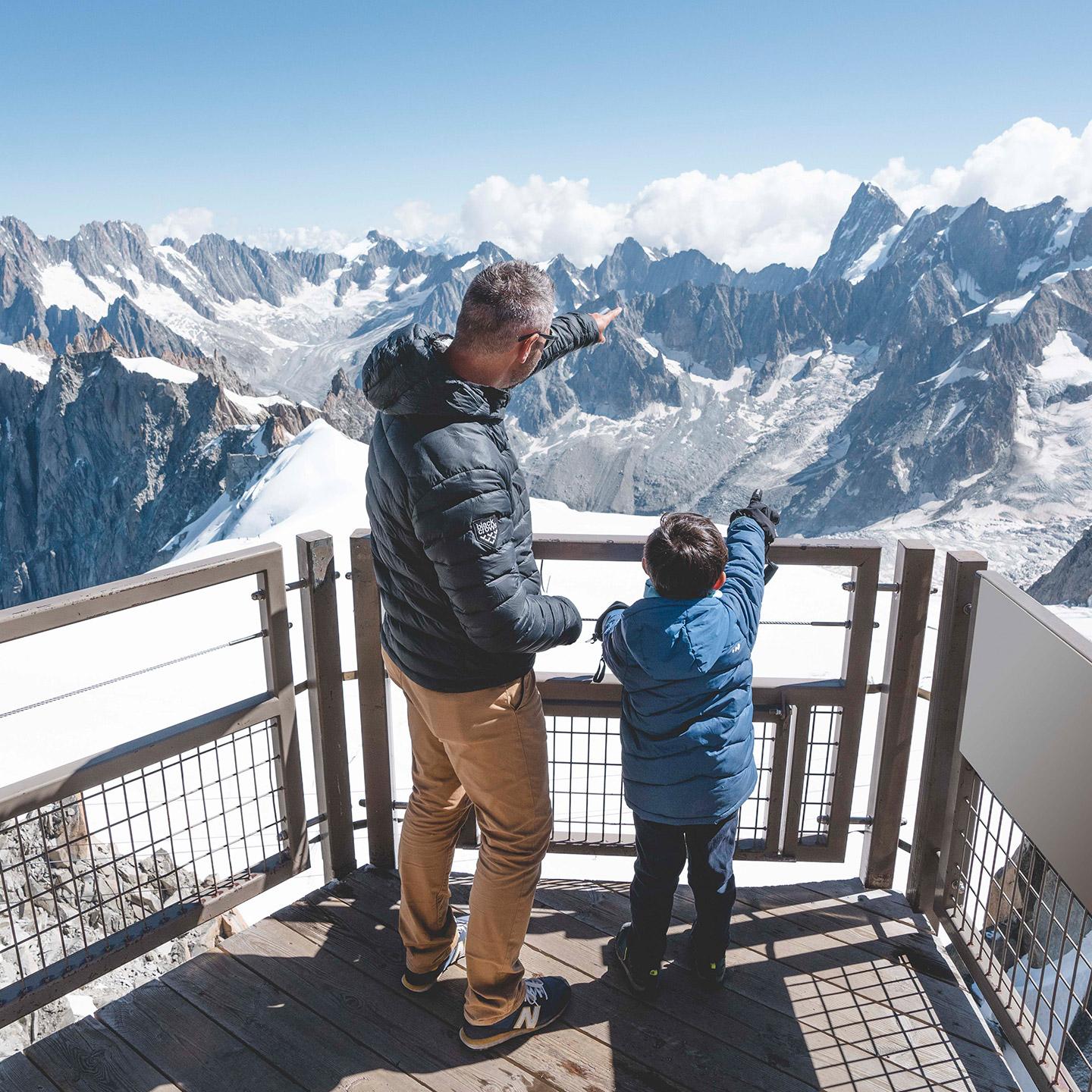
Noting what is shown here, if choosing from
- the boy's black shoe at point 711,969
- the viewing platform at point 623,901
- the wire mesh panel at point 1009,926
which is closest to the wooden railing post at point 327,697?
the viewing platform at point 623,901

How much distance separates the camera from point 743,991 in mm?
3168

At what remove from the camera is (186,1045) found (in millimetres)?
2896

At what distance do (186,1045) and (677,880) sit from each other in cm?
180

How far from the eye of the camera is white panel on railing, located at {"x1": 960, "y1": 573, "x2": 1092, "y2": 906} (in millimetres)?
2309

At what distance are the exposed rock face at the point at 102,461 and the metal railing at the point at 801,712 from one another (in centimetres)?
6281

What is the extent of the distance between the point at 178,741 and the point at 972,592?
3.01m

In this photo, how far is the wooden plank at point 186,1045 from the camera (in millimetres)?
2752

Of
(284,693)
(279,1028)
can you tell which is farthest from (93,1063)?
(284,693)

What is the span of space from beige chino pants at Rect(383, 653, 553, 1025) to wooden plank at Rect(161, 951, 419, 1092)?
1.27 ft

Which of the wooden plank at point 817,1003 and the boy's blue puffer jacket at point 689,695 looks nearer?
the boy's blue puffer jacket at point 689,695

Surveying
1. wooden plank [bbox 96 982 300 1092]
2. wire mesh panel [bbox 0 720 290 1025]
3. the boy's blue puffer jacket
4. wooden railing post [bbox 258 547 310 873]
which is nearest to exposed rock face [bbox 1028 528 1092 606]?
wire mesh panel [bbox 0 720 290 1025]

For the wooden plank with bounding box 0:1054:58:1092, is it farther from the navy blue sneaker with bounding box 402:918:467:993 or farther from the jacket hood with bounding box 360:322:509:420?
the jacket hood with bounding box 360:322:509:420

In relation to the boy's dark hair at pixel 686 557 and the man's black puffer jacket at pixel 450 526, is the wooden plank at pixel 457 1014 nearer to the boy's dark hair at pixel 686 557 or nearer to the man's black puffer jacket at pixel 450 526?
the man's black puffer jacket at pixel 450 526

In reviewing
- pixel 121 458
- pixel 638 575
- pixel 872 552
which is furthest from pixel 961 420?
pixel 872 552
